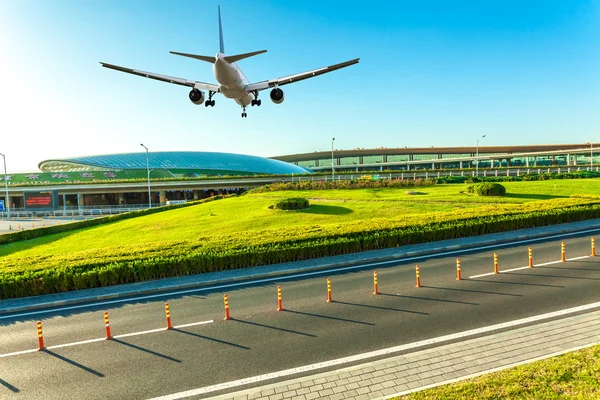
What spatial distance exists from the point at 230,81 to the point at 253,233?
10.8 meters

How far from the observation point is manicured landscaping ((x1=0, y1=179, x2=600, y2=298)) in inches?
709

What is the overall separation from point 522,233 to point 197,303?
20867 millimetres

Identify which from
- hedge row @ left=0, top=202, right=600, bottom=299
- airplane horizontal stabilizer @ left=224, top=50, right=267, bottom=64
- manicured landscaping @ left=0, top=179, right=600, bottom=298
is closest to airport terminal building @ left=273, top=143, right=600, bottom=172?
manicured landscaping @ left=0, top=179, right=600, bottom=298

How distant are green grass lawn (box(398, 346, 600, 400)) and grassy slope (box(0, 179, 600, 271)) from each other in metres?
16.4

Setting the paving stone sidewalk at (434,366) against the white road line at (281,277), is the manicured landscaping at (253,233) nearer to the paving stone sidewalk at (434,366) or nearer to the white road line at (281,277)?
the white road line at (281,277)

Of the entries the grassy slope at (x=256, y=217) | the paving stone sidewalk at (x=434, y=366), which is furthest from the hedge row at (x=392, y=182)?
the paving stone sidewalk at (x=434, y=366)

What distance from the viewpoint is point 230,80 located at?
1634 cm

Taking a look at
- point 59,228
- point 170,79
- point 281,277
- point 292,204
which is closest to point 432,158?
point 292,204

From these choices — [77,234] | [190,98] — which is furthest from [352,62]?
[77,234]

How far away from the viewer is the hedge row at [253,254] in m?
16.9

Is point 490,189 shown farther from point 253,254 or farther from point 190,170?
point 190,170

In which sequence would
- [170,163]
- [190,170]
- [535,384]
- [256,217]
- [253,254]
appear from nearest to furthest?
[535,384] < [253,254] < [256,217] < [190,170] < [170,163]

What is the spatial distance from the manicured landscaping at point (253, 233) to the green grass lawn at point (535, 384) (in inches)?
533

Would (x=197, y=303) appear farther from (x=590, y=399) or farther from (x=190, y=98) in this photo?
(x=590, y=399)
